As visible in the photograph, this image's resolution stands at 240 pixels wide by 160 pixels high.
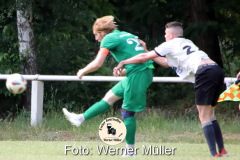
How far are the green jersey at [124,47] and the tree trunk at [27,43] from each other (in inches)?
225

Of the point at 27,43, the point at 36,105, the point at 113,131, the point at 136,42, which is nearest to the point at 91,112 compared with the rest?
the point at 113,131

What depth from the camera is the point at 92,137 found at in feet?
35.6

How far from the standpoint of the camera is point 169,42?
24.7 ft

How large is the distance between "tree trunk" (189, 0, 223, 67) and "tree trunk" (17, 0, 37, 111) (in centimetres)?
383

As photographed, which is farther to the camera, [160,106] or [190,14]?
[160,106]

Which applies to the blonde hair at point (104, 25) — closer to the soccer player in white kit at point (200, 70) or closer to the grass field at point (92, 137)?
the soccer player in white kit at point (200, 70)

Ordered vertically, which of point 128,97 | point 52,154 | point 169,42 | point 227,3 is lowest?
point 52,154

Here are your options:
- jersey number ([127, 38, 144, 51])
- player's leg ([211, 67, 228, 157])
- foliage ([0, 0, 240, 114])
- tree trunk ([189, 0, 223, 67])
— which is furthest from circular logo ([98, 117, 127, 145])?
tree trunk ([189, 0, 223, 67])

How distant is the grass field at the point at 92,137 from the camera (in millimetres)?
8172

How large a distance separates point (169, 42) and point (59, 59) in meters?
7.77

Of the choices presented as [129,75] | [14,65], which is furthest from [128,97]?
[14,65]

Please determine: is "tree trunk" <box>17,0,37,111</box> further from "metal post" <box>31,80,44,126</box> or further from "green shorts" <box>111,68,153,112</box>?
"green shorts" <box>111,68,153,112</box>

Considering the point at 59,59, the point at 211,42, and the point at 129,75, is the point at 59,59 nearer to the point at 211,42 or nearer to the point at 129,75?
the point at 211,42

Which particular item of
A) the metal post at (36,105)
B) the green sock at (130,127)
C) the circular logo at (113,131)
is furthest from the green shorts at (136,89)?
the metal post at (36,105)
